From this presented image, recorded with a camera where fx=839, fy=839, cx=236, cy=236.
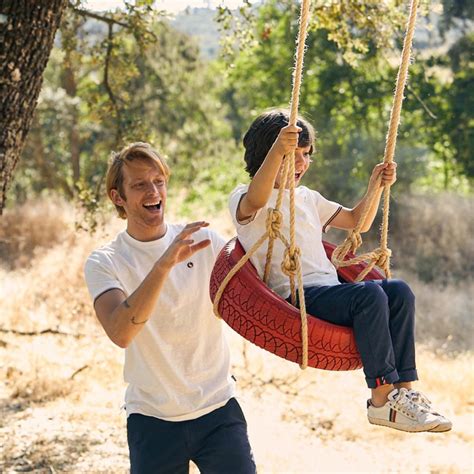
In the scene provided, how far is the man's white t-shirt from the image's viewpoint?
2572 mm

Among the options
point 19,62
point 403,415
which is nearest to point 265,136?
point 403,415

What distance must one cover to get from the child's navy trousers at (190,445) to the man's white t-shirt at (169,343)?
3 centimetres

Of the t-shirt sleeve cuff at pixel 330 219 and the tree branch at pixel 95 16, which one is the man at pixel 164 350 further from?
the tree branch at pixel 95 16

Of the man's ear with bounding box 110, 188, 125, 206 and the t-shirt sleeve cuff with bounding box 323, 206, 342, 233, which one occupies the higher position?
the t-shirt sleeve cuff with bounding box 323, 206, 342, 233

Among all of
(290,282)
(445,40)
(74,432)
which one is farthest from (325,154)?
(290,282)

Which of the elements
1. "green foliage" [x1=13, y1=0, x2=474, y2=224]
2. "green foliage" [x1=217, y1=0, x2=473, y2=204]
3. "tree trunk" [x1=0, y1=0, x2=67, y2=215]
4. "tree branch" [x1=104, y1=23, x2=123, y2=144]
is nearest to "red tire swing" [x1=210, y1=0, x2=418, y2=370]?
"tree trunk" [x1=0, y1=0, x2=67, y2=215]

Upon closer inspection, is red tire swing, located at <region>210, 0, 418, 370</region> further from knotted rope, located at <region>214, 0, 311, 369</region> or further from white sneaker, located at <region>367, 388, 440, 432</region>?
white sneaker, located at <region>367, 388, 440, 432</region>

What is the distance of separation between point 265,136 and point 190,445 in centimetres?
102

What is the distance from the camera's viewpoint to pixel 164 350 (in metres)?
2.60

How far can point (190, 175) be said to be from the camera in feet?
54.1

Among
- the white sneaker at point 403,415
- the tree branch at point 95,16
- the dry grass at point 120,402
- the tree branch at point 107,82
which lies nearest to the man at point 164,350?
the white sneaker at point 403,415

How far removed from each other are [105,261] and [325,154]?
11990mm

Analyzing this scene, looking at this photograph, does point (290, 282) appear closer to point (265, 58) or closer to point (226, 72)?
point (226, 72)

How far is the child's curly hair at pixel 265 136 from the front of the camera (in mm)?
2754
